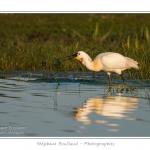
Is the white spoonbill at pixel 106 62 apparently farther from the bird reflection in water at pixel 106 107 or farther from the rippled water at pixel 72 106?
the bird reflection in water at pixel 106 107

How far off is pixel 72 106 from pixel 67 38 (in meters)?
10.6

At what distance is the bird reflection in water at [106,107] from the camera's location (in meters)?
8.30

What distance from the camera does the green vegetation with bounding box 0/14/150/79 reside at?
13.8 meters

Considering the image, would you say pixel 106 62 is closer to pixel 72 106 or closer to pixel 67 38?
pixel 72 106

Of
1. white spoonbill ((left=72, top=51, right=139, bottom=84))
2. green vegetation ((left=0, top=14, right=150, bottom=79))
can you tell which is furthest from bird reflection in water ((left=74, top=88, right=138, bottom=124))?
green vegetation ((left=0, top=14, right=150, bottom=79))

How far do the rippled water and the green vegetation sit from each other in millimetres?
696

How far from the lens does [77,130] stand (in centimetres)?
736

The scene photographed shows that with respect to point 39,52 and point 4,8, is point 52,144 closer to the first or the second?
point 4,8

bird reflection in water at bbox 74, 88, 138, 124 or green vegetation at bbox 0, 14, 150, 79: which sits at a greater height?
green vegetation at bbox 0, 14, 150, 79

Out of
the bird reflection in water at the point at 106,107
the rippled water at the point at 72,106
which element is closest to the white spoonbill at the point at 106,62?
the rippled water at the point at 72,106

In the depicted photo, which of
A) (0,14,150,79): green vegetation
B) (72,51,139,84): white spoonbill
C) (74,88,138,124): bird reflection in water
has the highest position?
(0,14,150,79): green vegetation

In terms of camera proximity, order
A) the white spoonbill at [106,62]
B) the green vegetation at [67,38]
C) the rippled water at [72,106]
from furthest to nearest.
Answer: the green vegetation at [67,38] → the white spoonbill at [106,62] → the rippled water at [72,106]

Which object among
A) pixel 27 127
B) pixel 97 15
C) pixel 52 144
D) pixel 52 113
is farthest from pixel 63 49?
pixel 97 15

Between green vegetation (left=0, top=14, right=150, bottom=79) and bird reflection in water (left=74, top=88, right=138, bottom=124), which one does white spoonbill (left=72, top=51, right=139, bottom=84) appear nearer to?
green vegetation (left=0, top=14, right=150, bottom=79)
